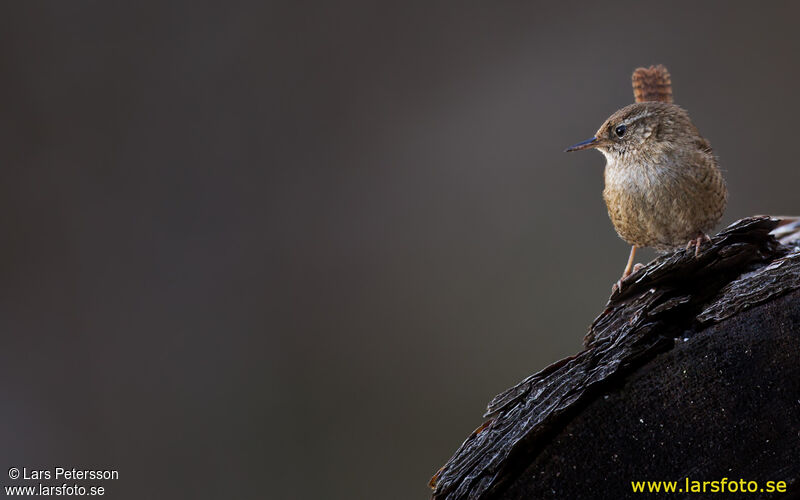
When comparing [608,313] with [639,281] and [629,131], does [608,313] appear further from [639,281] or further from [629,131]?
[629,131]

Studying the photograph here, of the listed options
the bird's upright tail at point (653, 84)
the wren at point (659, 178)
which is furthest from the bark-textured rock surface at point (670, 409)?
the bird's upright tail at point (653, 84)

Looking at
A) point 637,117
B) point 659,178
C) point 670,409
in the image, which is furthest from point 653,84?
point 670,409

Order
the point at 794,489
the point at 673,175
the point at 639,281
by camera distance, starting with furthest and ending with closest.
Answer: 1. the point at 673,175
2. the point at 639,281
3. the point at 794,489

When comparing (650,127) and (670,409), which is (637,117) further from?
(670,409)

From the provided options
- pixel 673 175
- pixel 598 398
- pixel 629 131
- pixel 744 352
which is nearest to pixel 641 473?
pixel 598 398

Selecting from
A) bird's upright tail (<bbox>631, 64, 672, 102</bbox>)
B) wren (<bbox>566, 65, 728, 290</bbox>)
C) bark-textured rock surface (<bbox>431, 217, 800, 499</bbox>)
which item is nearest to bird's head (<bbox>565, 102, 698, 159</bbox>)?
wren (<bbox>566, 65, 728, 290</bbox>)

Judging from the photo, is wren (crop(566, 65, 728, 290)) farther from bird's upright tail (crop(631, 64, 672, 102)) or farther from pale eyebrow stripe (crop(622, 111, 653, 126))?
bird's upright tail (crop(631, 64, 672, 102))
